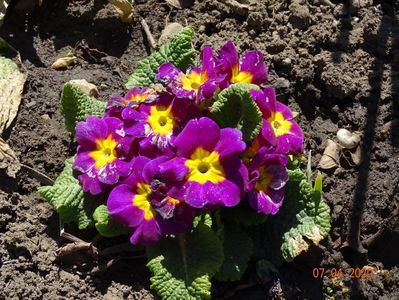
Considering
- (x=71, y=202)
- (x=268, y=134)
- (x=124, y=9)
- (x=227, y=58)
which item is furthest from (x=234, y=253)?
(x=124, y=9)

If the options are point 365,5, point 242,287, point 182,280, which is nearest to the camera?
point 182,280

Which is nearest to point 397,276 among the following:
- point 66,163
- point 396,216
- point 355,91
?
point 396,216

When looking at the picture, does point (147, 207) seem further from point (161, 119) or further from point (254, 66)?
point (254, 66)

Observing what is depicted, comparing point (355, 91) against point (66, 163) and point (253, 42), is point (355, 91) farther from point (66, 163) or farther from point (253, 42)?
point (66, 163)

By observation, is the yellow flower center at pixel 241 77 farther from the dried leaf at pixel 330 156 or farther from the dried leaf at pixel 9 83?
the dried leaf at pixel 9 83

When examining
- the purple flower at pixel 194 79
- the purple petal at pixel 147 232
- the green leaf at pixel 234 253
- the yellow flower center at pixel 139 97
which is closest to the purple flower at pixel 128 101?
the yellow flower center at pixel 139 97

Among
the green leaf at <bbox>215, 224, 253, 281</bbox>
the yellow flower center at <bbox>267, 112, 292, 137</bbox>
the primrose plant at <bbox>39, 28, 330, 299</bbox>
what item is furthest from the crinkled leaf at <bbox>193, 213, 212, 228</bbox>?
the yellow flower center at <bbox>267, 112, 292, 137</bbox>

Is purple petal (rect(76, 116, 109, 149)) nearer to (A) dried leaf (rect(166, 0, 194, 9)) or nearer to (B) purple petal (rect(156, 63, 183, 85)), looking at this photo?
(B) purple petal (rect(156, 63, 183, 85))
